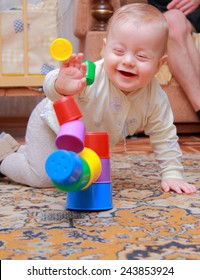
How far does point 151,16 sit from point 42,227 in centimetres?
47

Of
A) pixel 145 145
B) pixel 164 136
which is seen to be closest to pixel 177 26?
pixel 145 145

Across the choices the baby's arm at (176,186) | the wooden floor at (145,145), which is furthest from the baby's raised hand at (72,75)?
the wooden floor at (145,145)

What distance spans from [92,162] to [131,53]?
25 centimetres

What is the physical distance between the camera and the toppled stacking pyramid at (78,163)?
0.72 m

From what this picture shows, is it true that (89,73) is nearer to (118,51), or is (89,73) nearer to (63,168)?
(118,51)

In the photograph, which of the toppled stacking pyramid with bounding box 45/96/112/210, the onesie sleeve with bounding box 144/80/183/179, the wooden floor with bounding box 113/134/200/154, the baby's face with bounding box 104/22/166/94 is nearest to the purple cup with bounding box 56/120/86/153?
the toppled stacking pyramid with bounding box 45/96/112/210

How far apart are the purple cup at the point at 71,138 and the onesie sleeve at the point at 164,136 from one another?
1.09 feet

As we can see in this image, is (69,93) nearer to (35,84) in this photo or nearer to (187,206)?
(187,206)

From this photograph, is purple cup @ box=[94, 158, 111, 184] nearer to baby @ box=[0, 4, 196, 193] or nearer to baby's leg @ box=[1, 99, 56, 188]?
baby @ box=[0, 4, 196, 193]

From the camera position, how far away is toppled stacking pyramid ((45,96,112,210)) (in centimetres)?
72

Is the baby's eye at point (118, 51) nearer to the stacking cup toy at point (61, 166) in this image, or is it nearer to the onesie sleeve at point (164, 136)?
the onesie sleeve at point (164, 136)

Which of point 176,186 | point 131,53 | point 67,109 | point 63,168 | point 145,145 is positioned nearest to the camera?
point 63,168

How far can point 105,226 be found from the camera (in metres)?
0.80
